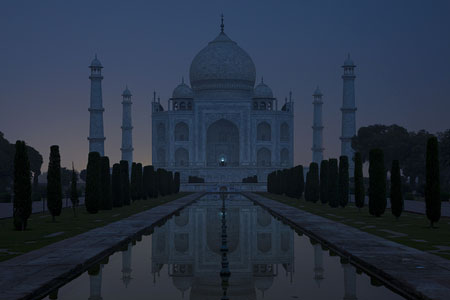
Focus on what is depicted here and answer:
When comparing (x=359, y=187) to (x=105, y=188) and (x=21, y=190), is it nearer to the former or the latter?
(x=105, y=188)

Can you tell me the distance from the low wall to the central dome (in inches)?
690

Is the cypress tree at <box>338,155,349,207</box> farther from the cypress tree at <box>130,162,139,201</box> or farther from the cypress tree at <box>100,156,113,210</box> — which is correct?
the cypress tree at <box>130,162,139,201</box>

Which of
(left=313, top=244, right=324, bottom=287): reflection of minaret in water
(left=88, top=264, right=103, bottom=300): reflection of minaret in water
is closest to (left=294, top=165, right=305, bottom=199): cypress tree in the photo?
(left=313, top=244, right=324, bottom=287): reflection of minaret in water

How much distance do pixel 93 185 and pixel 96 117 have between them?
3252cm

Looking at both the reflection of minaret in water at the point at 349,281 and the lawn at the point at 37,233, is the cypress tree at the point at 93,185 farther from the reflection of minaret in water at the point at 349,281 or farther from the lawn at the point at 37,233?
the reflection of minaret in water at the point at 349,281

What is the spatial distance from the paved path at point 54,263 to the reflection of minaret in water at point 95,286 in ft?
1.04

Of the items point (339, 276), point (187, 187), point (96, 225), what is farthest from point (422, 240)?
point (187, 187)

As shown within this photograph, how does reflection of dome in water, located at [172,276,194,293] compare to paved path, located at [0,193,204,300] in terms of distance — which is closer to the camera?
paved path, located at [0,193,204,300]

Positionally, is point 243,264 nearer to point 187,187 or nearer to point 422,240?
point 422,240

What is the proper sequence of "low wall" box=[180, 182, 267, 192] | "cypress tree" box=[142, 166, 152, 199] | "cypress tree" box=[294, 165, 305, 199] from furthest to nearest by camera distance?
"low wall" box=[180, 182, 267, 192] → "cypress tree" box=[142, 166, 152, 199] → "cypress tree" box=[294, 165, 305, 199]

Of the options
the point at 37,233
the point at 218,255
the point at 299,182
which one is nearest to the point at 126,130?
the point at 299,182

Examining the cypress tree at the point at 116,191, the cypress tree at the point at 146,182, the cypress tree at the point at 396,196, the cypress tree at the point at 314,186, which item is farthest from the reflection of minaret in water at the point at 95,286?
the cypress tree at the point at 146,182

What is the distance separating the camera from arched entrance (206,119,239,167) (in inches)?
2788

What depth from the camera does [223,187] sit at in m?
52.5
